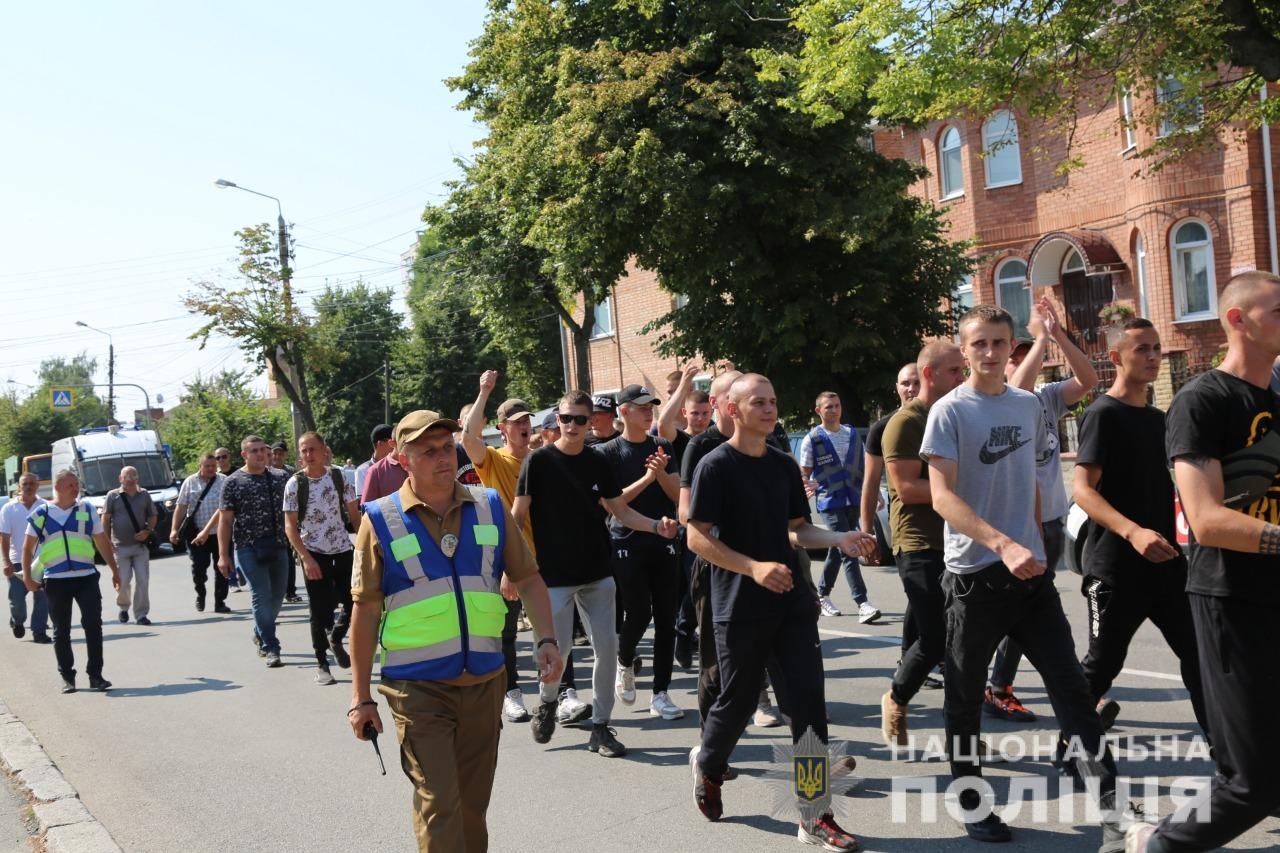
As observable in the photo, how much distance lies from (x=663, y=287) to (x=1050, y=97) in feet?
34.6

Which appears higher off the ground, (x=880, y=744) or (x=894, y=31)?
(x=894, y=31)

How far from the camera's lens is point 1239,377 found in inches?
148

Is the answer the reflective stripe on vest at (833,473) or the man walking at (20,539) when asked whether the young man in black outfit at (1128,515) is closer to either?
the reflective stripe on vest at (833,473)

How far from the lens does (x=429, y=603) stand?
4289mm

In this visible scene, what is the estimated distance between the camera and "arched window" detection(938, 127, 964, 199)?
2956cm

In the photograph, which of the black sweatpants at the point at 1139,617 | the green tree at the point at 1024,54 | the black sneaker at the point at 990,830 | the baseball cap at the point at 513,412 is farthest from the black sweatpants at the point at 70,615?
the green tree at the point at 1024,54

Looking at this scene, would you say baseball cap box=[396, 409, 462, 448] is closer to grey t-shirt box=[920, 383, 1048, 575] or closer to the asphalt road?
grey t-shirt box=[920, 383, 1048, 575]

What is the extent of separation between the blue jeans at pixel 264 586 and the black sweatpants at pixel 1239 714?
8987mm

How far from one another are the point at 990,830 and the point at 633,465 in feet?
11.9

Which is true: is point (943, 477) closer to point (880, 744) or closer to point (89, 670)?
point (880, 744)

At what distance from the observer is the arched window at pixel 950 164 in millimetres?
29562

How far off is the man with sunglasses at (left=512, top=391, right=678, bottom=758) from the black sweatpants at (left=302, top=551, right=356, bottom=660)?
11.2 ft

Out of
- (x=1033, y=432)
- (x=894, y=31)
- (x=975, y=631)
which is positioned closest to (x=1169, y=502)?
(x=1033, y=432)

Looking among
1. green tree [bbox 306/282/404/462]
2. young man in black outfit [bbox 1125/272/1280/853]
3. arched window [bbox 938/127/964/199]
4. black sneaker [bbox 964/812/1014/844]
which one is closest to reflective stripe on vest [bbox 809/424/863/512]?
black sneaker [bbox 964/812/1014/844]
